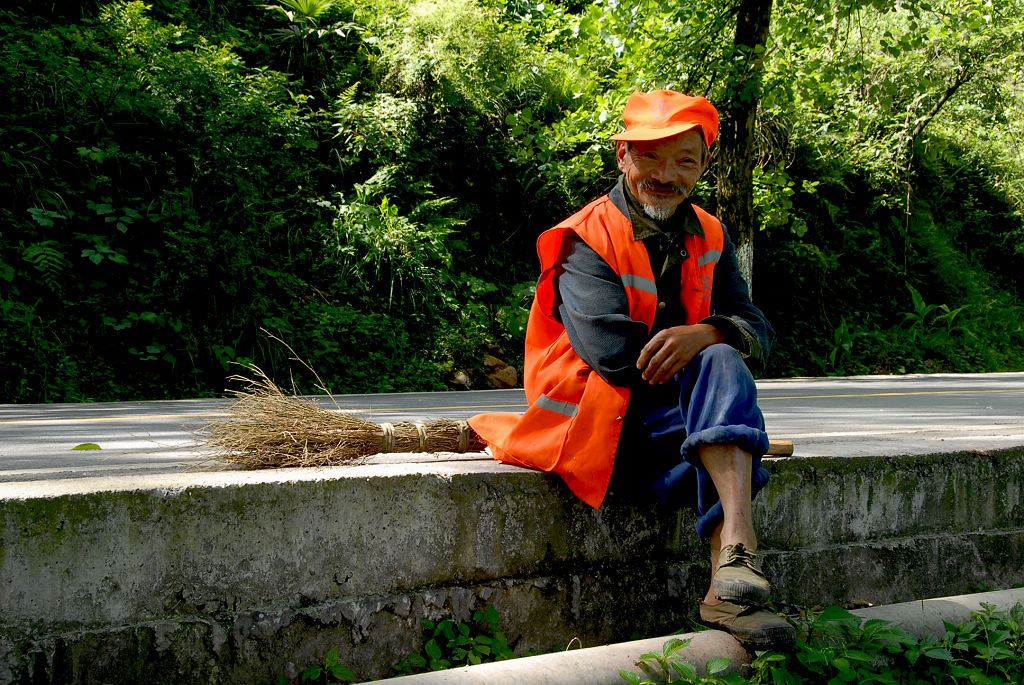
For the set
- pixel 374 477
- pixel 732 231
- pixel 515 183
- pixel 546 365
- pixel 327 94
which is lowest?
pixel 374 477

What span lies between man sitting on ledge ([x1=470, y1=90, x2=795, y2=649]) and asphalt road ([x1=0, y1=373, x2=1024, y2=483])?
711 mm

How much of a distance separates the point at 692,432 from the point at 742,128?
29.3ft

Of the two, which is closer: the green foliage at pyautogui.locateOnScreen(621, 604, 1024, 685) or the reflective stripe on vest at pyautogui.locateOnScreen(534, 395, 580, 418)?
the green foliage at pyautogui.locateOnScreen(621, 604, 1024, 685)

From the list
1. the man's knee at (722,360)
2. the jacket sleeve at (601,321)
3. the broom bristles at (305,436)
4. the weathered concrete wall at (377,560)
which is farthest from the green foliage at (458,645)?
the man's knee at (722,360)

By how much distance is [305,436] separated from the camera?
2.86 m

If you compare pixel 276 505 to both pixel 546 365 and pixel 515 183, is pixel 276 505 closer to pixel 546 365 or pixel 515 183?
pixel 546 365

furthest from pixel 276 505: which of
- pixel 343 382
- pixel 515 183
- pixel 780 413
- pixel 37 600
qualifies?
pixel 515 183

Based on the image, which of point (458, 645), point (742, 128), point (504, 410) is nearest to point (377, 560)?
point (458, 645)

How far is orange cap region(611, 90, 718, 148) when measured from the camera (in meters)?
2.70

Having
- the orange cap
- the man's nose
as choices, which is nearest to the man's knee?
the man's nose

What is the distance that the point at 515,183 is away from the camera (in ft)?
42.9

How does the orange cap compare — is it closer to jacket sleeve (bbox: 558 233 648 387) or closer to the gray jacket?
the gray jacket

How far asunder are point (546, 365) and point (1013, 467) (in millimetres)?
2084

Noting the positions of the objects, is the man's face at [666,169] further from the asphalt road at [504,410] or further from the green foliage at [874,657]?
the green foliage at [874,657]
